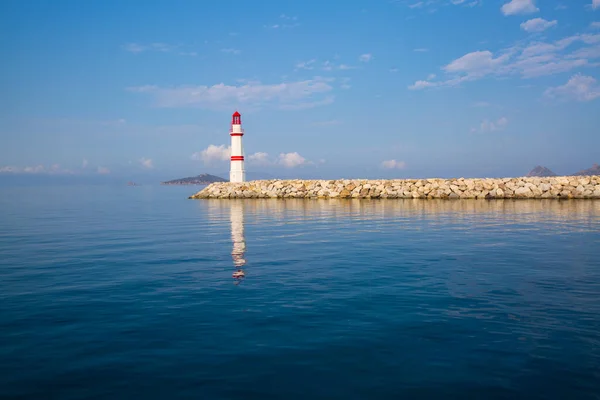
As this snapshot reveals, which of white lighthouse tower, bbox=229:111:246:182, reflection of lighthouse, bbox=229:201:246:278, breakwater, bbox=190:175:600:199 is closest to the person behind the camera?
reflection of lighthouse, bbox=229:201:246:278

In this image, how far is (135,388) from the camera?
19.0ft

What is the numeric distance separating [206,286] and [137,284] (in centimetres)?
184

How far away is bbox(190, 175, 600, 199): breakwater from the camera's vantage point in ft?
157

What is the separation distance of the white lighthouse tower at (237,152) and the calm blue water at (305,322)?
45.4 m

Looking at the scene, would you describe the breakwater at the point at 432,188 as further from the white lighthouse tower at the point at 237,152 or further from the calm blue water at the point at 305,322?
the calm blue water at the point at 305,322

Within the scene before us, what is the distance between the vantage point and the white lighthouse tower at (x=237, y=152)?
204ft

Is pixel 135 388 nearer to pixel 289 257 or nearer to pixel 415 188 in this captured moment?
pixel 289 257

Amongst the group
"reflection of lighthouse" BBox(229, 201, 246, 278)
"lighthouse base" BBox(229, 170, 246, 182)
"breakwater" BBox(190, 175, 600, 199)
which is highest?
"lighthouse base" BBox(229, 170, 246, 182)

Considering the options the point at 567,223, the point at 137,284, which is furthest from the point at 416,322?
the point at 567,223

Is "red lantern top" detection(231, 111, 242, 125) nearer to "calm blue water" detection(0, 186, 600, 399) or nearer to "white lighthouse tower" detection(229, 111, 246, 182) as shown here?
"white lighthouse tower" detection(229, 111, 246, 182)

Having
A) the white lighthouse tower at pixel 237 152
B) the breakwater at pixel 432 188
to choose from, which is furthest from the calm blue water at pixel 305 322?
the white lighthouse tower at pixel 237 152

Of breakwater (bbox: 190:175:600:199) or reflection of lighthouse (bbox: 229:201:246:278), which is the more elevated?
breakwater (bbox: 190:175:600:199)

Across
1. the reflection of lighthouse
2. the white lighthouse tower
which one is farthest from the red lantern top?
the reflection of lighthouse

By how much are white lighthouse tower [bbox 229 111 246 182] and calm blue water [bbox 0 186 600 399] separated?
4541 cm
